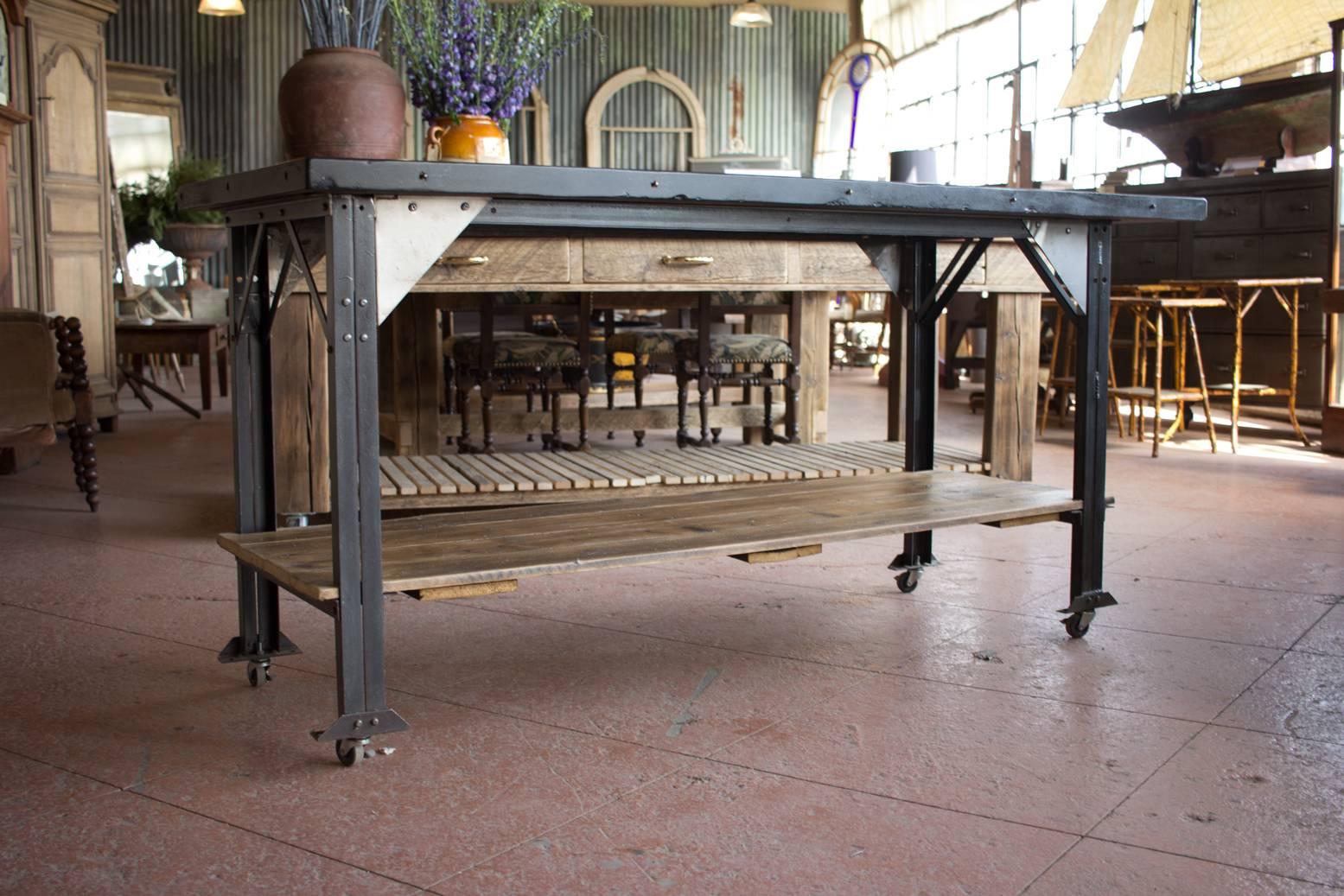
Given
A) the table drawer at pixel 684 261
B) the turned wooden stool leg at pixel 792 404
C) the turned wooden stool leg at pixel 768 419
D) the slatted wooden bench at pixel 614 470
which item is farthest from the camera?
the turned wooden stool leg at pixel 768 419

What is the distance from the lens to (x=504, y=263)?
11.1ft

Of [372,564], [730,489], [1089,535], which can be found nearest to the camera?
[372,564]

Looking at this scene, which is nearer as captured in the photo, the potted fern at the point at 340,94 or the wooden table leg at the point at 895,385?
the potted fern at the point at 340,94

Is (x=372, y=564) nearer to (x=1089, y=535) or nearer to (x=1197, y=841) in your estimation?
(x=1197, y=841)

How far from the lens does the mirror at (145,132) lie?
1431 centimetres

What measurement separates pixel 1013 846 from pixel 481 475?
7.61ft

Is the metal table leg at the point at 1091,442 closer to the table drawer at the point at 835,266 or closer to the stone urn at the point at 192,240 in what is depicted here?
the table drawer at the point at 835,266

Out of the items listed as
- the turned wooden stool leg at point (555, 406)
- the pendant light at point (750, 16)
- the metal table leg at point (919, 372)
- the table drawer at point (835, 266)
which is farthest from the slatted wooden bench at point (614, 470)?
the pendant light at point (750, 16)

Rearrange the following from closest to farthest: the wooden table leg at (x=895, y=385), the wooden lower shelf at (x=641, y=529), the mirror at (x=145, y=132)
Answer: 1. the wooden lower shelf at (x=641, y=529)
2. the wooden table leg at (x=895, y=385)
3. the mirror at (x=145, y=132)

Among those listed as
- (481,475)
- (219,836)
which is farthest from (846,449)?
(219,836)

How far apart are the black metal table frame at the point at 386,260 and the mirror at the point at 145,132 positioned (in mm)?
12500

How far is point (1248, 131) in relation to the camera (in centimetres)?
762

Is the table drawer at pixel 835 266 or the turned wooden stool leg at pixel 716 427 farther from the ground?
the table drawer at pixel 835 266

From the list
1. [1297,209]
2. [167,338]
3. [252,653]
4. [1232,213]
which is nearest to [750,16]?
[1232,213]
